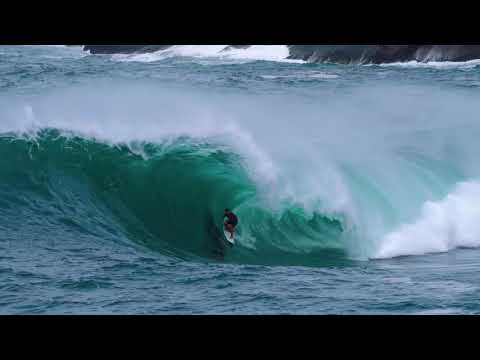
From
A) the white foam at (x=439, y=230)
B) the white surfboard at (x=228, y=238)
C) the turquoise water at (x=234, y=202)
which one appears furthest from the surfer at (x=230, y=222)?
the white foam at (x=439, y=230)

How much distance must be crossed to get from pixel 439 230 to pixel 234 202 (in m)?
3.81

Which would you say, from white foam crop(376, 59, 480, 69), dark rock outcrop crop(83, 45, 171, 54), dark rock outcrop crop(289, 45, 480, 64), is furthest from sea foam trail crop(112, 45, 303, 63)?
white foam crop(376, 59, 480, 69)

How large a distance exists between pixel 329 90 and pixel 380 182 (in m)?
12.3

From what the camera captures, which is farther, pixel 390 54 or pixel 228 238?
pixel 390 54

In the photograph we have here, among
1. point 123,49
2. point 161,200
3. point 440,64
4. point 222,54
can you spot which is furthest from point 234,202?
point 222,54

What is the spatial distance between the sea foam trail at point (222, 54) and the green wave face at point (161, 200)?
27.3 m

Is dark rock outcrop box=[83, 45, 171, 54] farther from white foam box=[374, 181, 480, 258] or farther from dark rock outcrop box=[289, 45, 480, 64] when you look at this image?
white foam box=[374, 181, 480, 258]

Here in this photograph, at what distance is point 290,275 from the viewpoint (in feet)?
38.0

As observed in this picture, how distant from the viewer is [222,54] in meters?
48.1

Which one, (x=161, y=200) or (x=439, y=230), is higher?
(x=161, y=200)

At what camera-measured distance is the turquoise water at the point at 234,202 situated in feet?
34.3

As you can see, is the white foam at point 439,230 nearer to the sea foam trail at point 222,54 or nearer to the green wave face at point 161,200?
the green wave face at point 161,200

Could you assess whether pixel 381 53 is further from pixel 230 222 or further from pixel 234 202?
pixel 230 222
